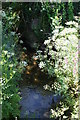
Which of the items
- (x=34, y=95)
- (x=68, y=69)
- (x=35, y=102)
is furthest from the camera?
(x=34, y=95)

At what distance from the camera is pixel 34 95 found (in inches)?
154

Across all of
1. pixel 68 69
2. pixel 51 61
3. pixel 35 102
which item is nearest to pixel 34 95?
pixel 35 102

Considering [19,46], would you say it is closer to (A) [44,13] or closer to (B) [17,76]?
(A) [44,13]

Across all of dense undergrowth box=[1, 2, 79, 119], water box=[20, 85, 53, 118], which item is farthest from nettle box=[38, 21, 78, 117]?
water box=[20, 85, 53, 118]

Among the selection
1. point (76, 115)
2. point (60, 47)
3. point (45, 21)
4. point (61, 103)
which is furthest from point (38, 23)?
point (76, 115)

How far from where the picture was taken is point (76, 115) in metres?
3.09

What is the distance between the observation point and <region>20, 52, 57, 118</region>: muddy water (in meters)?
3.60

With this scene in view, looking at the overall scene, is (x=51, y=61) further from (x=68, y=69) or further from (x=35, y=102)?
(x=35, y=102)

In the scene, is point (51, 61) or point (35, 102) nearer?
point (35, 102)

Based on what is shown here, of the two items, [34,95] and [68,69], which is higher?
[68,69]

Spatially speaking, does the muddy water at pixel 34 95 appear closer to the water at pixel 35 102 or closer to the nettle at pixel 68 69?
the water at pixel 35 102

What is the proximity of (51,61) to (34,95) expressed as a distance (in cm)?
56

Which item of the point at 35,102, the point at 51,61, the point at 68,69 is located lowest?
the point at 35,102

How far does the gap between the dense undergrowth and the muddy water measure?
5.4 inches
